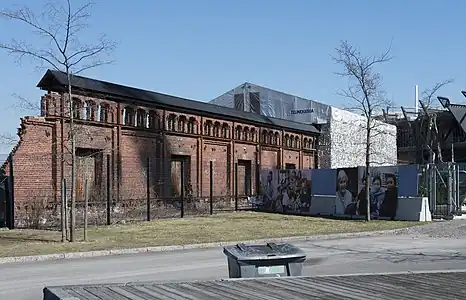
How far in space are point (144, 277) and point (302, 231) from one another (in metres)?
12.2

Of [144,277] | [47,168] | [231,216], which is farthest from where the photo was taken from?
[231,216]

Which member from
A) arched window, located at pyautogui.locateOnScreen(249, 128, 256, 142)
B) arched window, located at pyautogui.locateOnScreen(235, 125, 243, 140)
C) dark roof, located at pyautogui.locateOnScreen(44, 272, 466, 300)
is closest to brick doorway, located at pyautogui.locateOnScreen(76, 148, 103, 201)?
arched window, located at pyautogui.locateOnScreen(235, 125, 243, 140)

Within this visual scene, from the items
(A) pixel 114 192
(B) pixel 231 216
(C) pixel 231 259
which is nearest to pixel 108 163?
(A) pixel 114 192

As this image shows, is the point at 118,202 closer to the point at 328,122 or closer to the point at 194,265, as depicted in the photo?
the point at 194,265

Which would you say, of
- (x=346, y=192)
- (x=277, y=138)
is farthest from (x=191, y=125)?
(x=277, y=138)

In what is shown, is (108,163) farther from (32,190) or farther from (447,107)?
(447,107)

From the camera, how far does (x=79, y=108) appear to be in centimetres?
2827

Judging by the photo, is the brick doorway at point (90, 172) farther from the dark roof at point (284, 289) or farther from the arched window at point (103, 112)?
the dark roof at point (284, 289)

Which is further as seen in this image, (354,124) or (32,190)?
(354,124)

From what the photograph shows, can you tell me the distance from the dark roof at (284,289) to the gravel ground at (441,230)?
15719mm

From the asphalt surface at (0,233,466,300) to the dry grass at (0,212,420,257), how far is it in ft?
6.51

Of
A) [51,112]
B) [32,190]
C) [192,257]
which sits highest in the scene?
[51,112]

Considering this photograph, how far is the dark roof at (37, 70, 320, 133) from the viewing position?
27.7 metres

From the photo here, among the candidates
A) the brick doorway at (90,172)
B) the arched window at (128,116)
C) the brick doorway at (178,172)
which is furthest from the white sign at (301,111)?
the brick doorway at (90,172)
